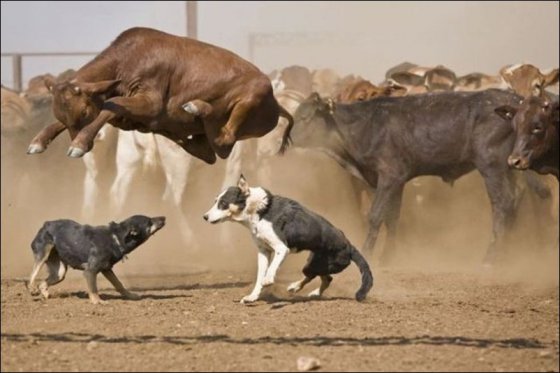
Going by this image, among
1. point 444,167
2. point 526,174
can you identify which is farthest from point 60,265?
point 526,174

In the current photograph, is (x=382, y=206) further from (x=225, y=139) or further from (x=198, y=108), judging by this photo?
(x=198, y=108)

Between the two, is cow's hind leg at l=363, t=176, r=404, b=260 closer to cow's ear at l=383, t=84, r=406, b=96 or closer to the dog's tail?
cow's ear at l=383, t=84, r=406, b=96

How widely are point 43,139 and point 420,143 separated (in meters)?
6.01

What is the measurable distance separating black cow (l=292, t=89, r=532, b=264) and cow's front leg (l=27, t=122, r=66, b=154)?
5.25 metres

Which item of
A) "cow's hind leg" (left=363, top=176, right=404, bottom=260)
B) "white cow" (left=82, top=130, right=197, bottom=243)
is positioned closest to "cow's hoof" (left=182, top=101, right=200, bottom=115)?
"cow's hind leg" (left=363, top=176, right=404, bottom=260)

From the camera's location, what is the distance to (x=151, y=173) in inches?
693

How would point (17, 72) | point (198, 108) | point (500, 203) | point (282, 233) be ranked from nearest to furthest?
1. point (282, 233)
2. point (198, 108)
3. point (500, 203)
4. point (17, 72)

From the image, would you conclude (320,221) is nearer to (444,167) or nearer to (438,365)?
(438,365)

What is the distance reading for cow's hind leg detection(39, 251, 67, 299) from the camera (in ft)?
37.6

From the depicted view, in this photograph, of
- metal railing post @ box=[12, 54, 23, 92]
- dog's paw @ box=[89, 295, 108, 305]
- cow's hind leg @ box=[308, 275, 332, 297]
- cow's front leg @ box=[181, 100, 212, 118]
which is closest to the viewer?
dog's paw @ box=[89, 295, 108, 305]

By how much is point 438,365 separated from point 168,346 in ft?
5.65

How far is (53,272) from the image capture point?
37.9 feet

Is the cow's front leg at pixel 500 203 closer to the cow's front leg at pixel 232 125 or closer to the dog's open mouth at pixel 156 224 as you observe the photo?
the cow's front leg at pixel 232 125

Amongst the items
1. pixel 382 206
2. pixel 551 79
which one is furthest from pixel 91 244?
pixel 551 79
